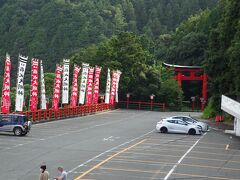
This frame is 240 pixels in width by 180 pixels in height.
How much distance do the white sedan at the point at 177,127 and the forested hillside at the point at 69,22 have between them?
8517 cm

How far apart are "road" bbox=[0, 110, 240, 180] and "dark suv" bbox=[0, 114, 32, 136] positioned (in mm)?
551

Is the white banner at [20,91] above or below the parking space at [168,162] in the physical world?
above

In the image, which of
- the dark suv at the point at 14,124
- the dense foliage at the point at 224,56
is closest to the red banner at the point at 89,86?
the dense foliage at the point at 224,56

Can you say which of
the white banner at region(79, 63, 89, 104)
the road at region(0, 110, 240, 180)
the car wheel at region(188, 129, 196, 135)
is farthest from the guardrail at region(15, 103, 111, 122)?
→ the car wheel at region(188, 129, 196, 135)

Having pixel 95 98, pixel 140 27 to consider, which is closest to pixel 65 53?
pixel 140 27

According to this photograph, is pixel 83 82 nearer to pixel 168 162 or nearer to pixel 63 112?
pixel 63 112

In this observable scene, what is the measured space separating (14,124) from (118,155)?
10870mm

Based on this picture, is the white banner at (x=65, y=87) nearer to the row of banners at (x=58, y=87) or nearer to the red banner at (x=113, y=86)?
the row of banners at (x=58, y=87)

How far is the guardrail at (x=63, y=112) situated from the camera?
45.5m

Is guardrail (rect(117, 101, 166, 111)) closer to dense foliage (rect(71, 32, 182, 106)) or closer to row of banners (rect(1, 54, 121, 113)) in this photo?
dense foliage (rect(71, 32, 182, 106))

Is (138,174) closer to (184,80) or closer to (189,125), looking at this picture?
(189,125)

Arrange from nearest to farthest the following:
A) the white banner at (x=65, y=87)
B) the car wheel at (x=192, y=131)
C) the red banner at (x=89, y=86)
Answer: the car wheel at (x=192, y=131) < the white banner at (x=65, y=87) < the red banner at (x=89, y=86)

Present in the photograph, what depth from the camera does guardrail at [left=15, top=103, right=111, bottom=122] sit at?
4553 centimetres

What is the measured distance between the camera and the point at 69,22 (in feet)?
462
